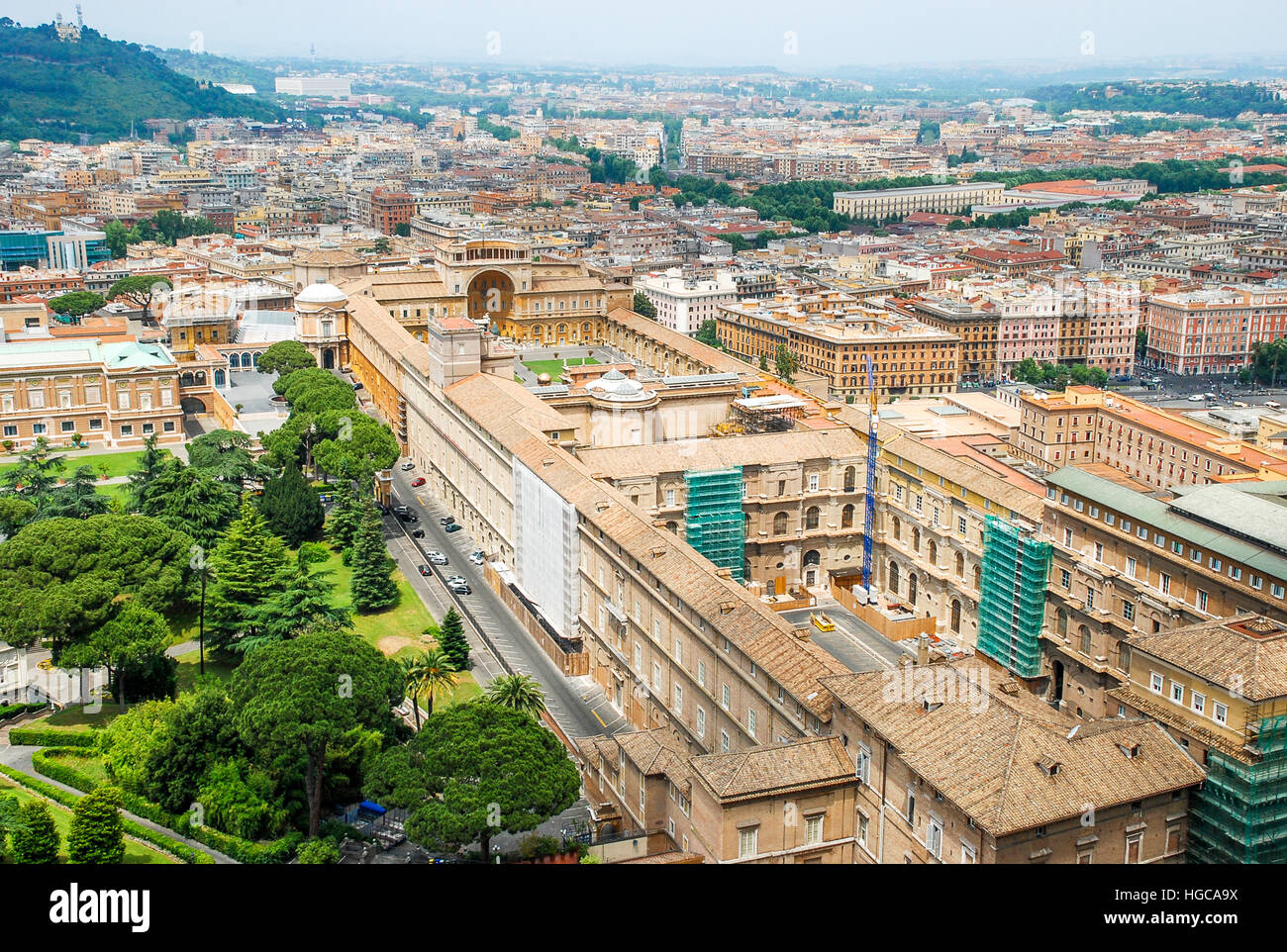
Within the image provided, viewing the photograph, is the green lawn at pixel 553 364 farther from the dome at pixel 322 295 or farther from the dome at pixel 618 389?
the dome at pixel 618 389

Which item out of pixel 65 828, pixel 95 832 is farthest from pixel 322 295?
pixel 95 832

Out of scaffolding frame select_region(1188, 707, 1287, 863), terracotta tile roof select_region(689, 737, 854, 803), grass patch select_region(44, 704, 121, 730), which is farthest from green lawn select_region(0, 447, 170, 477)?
scaffolding frame select_region(1188, 707, 1287, 863)

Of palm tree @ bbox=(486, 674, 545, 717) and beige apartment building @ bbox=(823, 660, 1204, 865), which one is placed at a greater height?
beige apartment building @ bbox=(823, 660, 1204, 865)

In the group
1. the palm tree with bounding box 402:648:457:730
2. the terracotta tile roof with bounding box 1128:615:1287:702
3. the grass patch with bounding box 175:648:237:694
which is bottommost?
the grass patch with bounding box 175:648:237:694

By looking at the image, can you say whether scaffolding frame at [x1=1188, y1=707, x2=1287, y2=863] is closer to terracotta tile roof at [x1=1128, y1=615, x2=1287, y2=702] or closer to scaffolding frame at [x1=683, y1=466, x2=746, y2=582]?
terracotta tile roof at [x1=1128, y1=615, x2=1287, y2=702]

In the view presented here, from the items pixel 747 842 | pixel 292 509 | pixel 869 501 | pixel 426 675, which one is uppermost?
pixel 869 501

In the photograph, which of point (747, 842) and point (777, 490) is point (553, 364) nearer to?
point (777, 490)
